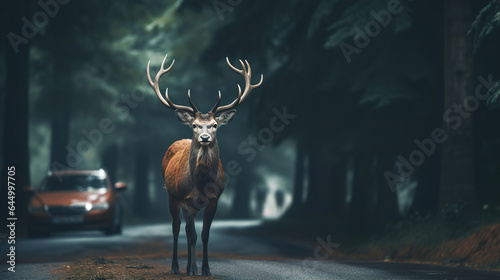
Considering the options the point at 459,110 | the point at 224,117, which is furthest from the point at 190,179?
the point at 459,110

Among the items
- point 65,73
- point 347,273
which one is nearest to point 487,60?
point 347,273

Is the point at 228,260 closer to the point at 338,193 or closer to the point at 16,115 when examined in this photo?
the point at 16,115

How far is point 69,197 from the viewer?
21500mm

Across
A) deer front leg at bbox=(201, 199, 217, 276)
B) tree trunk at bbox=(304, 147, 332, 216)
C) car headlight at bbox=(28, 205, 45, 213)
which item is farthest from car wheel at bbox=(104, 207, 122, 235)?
tree trunk at bbox=(304, 147, 332, 216)

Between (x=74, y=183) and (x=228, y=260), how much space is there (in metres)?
8.76

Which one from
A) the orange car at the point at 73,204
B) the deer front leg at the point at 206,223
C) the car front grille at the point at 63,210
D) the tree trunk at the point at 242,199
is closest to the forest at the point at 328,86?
the orange car at the point at 73,204

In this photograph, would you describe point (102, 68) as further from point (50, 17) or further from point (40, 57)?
point (50, 17)

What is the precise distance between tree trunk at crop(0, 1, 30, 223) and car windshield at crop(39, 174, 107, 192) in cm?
362

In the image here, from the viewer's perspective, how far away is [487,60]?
707 inches

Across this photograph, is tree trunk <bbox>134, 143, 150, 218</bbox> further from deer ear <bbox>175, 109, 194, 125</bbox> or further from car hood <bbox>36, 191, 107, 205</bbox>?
deer ear <bbox>175, 109, 194, 125</bbox>

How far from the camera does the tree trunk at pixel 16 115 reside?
2612cm

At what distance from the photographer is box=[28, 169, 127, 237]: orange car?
21125mm

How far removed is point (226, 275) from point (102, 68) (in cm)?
2241

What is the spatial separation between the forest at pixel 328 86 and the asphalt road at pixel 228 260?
281cm
